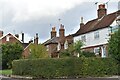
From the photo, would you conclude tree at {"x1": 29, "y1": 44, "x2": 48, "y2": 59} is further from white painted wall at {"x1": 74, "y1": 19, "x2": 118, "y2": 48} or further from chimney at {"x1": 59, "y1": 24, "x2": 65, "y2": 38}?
chimney at {"x1": 59, "y1": 24, "x2": 65, "y2": 38}

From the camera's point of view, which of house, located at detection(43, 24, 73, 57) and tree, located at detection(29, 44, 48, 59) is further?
house, located at detection(43, 24, 73, 57)

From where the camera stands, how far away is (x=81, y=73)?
30453mm

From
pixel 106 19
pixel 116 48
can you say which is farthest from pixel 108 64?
pixel 106 19

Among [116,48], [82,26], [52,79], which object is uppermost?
[82,26]

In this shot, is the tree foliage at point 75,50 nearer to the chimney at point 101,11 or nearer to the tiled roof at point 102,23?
the tiled roof at point 102,23

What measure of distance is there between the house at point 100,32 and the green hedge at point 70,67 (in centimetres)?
1324

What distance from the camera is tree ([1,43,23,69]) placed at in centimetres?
5506

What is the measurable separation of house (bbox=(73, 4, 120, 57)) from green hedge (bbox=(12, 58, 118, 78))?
13244 mm

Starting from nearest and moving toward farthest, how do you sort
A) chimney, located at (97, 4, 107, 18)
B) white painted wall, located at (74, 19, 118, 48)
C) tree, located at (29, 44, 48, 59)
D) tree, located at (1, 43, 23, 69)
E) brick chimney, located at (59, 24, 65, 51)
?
1. white painted wall, located at (74, 19, 118, 48)
2. tree, located at (29, 44, 48, 59)
3. chimney, located at (97, 4, 107, 18)
4. tree, located at (1, 43, 23, 69)
5. brick chimney, located at (59, 24, 65, 51)

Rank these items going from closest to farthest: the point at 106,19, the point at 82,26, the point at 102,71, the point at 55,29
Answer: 1. the point at 102,71
2. the point at 106,19
3. the point at 82,26
4. the point at 55,29

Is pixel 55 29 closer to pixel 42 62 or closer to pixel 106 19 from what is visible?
pixel 106 19

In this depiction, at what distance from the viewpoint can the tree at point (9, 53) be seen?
181 feet

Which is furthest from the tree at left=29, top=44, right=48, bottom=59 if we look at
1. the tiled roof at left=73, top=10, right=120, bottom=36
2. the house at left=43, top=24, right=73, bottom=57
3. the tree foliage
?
the house at left=43, top=24, right=73, bottom=57

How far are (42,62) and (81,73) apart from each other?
14.2 ft
